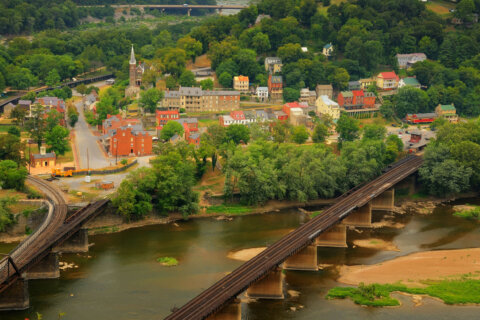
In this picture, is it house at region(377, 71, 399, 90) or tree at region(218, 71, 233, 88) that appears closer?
tree at region(218, 71, 233, 88)

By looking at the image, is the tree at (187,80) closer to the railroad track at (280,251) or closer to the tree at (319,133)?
the tree at (319,133)

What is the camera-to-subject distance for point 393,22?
12244cm

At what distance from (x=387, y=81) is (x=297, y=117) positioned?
2329 centimetres

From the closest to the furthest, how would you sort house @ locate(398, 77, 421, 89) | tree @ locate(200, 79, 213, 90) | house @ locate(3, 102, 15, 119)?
1. house @ locate(3, 102, 15, 119)
2. tree @ locate(200, 79, 213, 90)
3. house @ locate(398, 77, 421, 89)

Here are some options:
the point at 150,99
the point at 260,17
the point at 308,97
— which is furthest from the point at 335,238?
the point at 260,17

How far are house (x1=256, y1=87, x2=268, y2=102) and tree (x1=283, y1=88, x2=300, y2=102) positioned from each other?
3.10 meters

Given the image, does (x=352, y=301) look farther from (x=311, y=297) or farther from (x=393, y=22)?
(x=393, y=22)

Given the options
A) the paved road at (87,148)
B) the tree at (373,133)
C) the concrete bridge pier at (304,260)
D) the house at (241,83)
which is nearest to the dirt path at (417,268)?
the concrete bridge pier at (304,260)

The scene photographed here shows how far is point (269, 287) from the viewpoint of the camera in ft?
166

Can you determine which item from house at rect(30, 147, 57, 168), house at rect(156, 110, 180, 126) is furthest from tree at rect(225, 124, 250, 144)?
house at rect(30, 147, 57, 168)

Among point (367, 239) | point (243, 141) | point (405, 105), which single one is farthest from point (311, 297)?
point (405, 105)

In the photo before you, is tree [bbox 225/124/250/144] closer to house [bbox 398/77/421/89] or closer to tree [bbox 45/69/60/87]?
house [bbox 398/77/421/89]

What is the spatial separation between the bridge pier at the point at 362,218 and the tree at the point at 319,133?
19.8 metres

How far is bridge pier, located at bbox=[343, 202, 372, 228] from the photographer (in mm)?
68062
